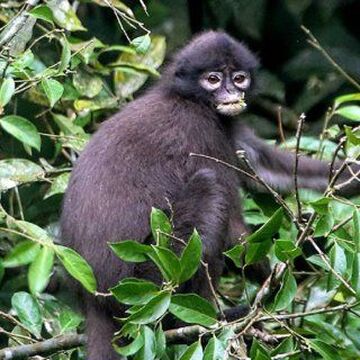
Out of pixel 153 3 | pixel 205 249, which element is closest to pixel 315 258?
pixel 205 249

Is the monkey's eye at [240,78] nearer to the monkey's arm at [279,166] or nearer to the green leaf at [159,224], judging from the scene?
the monkey's arm at [279,166]

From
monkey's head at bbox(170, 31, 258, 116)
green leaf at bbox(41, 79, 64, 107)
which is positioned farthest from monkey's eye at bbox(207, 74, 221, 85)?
green leaf at bbox(41, 79, 64, 107)

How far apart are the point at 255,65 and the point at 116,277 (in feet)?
5.43

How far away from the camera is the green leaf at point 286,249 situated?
14.1ft

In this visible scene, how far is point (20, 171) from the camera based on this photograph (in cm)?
591

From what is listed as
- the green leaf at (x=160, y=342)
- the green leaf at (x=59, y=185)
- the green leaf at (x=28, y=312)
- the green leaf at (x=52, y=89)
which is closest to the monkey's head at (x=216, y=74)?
the green leaf at (x=59, y=185)

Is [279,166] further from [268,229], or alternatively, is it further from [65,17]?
[268,229]

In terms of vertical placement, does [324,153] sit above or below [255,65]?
below

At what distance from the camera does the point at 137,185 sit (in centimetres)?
550

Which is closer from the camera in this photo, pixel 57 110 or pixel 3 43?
pixel 3 43

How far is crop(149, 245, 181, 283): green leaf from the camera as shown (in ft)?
14.0

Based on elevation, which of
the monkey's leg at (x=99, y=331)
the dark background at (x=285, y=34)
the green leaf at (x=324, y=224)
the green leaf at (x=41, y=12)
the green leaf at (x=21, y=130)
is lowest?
the dark background at (x=285, y=34)

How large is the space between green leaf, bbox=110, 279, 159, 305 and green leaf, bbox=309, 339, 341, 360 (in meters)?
0.62

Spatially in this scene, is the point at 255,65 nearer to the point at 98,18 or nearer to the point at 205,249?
the point at 205,249
